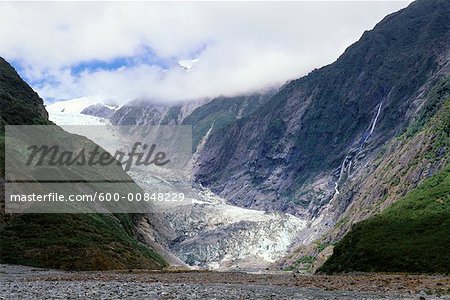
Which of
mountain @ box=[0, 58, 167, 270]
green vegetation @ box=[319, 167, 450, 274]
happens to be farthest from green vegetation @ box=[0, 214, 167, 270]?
green vegetation @ box=[319, 167, 450, 274]

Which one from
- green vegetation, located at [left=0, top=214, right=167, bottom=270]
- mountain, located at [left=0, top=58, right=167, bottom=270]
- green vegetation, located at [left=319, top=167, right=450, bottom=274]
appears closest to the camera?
green vegetation, located at [left=319, top=167, right=450, bottom=274]

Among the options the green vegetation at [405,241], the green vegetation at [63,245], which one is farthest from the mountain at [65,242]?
the green vegetation at [405,241]

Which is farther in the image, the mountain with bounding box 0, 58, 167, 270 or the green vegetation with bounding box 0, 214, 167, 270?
the mountain with bounding box 0, 58, 167, 270

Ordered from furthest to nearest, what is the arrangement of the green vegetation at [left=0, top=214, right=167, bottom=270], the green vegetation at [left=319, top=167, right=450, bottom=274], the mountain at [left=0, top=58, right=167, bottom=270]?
the mountain at [left=0, top=58, right=167, bottom=270]
the green vegetation at [left=0, top=214, right=167, bottom=270]
the green vegetation at [left=319, top=167, right=450, bottom=274]

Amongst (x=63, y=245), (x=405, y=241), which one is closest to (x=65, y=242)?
(x=63, y=245)

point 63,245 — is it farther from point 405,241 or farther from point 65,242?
point 405,241

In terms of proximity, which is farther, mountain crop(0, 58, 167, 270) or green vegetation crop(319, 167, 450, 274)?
mountain crop(0, 58, 167, 270)

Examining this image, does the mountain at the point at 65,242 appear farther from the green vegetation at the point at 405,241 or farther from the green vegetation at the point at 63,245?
the green vegetation at the point at 405,241

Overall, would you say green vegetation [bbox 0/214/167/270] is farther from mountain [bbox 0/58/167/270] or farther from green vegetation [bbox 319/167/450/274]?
green vegetation [bbox 319/167/450/274]

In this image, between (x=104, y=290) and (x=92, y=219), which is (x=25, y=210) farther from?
(x=104, y=290)
